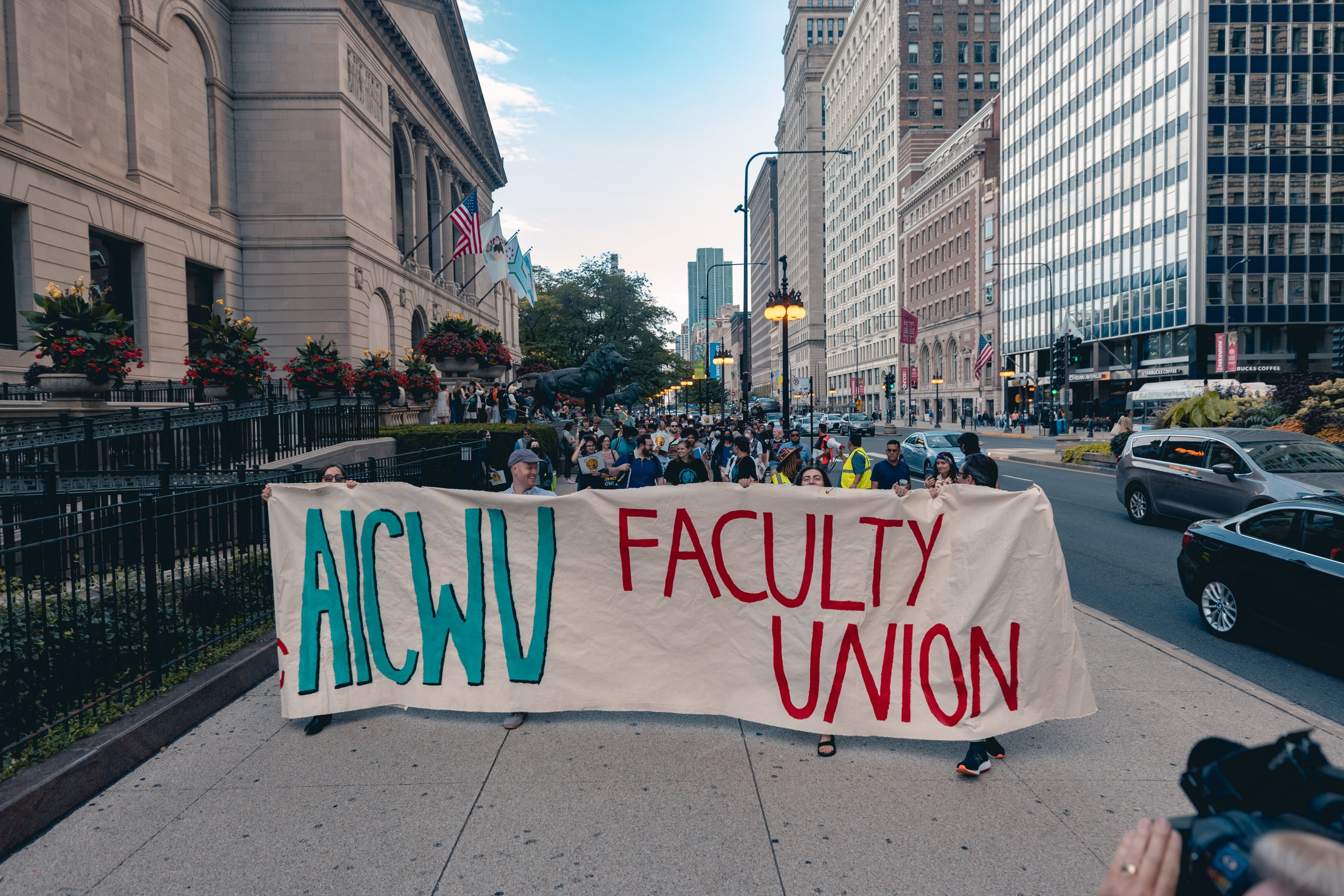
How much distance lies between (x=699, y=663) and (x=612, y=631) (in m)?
0.63

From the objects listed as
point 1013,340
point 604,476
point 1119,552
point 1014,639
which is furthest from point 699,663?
point 1013,340

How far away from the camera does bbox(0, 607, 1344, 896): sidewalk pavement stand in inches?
144

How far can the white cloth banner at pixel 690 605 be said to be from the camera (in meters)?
4.82

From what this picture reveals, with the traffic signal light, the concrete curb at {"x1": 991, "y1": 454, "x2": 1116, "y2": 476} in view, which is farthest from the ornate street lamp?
the traffic signal light

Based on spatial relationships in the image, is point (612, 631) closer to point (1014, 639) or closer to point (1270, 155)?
point (1014, 639)

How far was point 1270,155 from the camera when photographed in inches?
2218

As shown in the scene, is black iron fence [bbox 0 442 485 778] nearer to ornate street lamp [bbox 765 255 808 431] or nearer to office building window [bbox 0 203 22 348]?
ornate street lamp [bbox 765 255 808 431]

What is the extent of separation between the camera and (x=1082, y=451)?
29.1 meters

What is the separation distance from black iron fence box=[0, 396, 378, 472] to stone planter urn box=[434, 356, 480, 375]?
34.1 feet

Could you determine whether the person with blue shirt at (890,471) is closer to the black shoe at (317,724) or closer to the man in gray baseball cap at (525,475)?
the man in gray baseball cap at (525,475)

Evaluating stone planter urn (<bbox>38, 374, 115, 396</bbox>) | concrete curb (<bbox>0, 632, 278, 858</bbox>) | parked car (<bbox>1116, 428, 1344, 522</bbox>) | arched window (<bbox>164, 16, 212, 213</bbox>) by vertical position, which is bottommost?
concrete curb (<bbox>0, 632, 278, 858</bbox>)

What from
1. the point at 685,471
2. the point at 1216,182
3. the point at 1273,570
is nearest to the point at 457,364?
the point at 685,471

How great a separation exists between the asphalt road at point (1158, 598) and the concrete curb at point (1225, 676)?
0.23 m

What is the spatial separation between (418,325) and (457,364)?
13.8 metres
